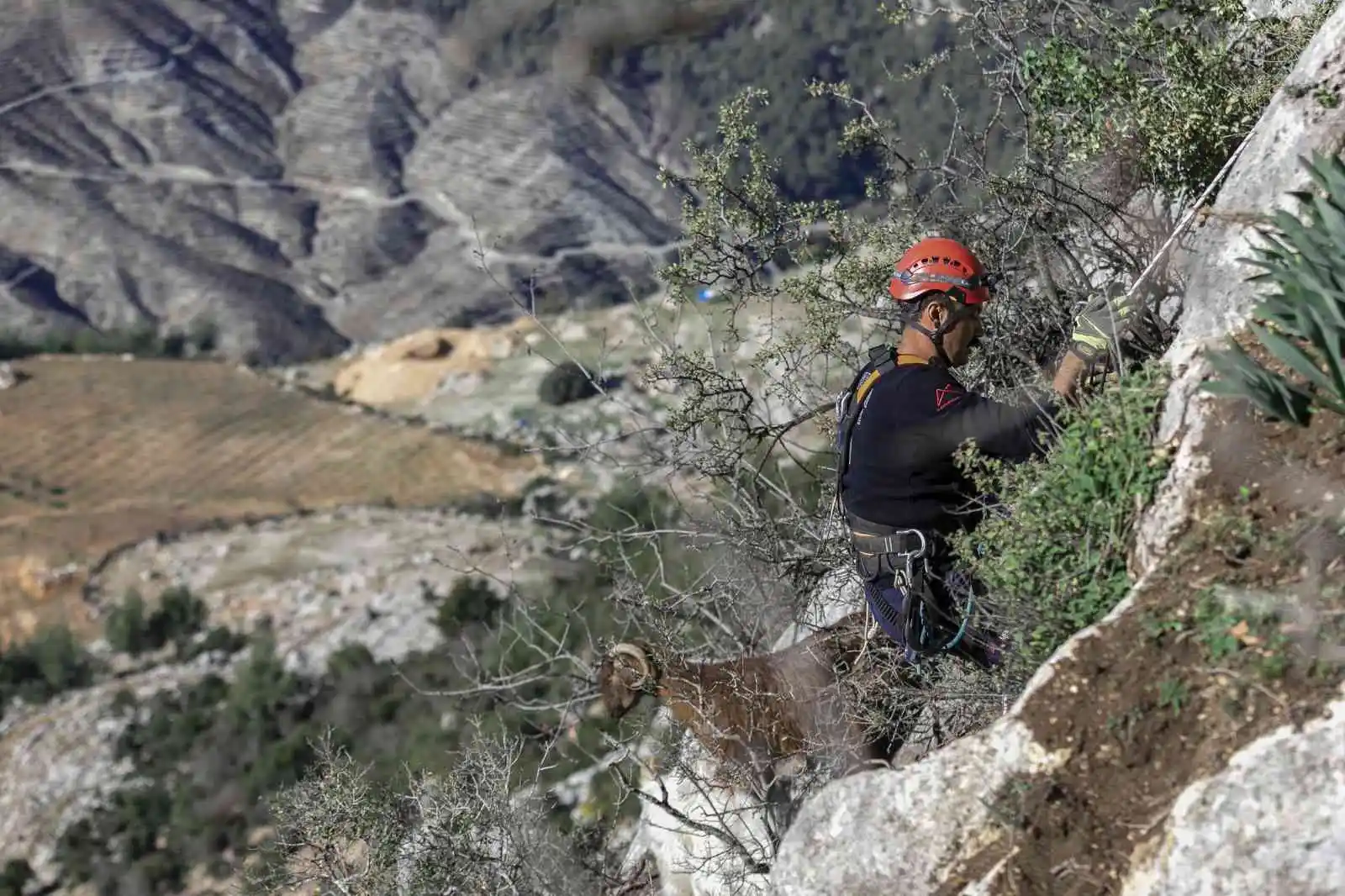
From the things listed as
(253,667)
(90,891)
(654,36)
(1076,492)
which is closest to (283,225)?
(253,667)

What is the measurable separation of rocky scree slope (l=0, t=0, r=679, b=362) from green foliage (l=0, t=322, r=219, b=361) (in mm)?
1746

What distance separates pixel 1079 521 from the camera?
Result: 3555 mm

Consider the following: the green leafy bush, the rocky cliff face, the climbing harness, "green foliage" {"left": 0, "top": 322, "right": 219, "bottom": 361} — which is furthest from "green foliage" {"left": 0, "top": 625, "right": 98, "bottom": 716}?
"green foliage" {"left": 0, "top": 322, "right": 219, "bottom": 361}

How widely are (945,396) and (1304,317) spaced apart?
1025mm

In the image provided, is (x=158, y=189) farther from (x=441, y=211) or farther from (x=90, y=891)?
(x=90, y=891)

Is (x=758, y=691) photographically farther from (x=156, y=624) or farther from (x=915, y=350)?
(x=156, y=624)

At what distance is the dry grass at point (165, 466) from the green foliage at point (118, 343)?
463cm

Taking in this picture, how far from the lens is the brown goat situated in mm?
4863

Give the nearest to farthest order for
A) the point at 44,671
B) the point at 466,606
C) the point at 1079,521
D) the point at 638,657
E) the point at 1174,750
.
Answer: the point at 1174,750 → the point at 1079,521 → the point at 638,657 → the point at 466,606 → the point at 44,671

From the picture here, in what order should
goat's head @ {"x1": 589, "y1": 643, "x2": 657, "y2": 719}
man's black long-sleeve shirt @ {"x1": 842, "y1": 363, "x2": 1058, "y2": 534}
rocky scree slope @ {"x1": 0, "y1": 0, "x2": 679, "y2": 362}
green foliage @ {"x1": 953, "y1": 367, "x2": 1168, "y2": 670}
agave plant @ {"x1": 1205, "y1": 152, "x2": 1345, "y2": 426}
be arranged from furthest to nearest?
rocky scree slope @ {"x1": 0, "y1": 0, "x2": 679, "y2": 362}
goat's head @ {"x1": 589, "y1": 643, "x2": 657, "y2": 719}
man's black long-sleeve shirt @ {"x1": 842, "y1": 363, "x2": 1058, "y2": 534}
green foliage @ {"x1": 953, "y1": 367, "x2": 1168, "y2": 670}
agave plant @ {"x1": 1205, "y1": 152, "x2": 1345, "y2": 426}

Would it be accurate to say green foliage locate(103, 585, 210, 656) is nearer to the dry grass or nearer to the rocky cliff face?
the dry grass

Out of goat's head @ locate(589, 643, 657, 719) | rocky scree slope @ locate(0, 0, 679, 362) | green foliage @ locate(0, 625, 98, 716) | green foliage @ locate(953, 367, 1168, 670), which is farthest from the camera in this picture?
rocky scree slope @ locate(0, 0, 679, 362)

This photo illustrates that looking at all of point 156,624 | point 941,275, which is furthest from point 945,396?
point 156,624

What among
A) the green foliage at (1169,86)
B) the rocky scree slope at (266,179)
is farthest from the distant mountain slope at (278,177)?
the green foliage at (1169,86)
